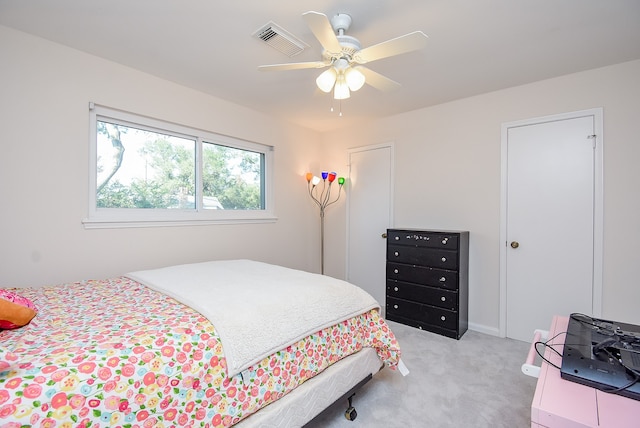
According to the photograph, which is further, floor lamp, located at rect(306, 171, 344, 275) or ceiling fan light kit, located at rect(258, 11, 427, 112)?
floor lamp, located at rect(306, 171, 344, 275)

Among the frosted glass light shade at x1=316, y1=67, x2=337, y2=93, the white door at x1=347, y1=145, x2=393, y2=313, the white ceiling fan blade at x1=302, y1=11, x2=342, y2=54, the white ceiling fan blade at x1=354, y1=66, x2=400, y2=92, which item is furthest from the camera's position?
the white door at x1=347, y1=145, x2=393, y2=313

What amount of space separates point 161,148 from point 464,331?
140 inches

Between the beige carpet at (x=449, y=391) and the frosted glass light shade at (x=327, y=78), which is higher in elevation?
the frosted glass light shade at (x=327, y=78)

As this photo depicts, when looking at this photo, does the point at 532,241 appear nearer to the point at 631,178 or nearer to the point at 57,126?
the point at 631,178

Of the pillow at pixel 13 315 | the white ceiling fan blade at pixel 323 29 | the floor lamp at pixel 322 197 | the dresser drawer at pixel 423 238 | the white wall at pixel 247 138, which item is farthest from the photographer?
the floor lamp at pixel 322 197

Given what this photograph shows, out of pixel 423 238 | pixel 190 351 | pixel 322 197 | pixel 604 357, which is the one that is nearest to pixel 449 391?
pixel 604 357

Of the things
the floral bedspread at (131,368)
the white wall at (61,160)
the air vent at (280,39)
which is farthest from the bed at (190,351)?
the air vent at (280,39)

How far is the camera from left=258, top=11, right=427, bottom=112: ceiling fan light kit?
5.00ft

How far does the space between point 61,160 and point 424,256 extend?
3.24 meters

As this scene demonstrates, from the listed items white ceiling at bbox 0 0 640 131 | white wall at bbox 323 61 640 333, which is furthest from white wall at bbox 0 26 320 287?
white wall at bbox 323 61 640 333

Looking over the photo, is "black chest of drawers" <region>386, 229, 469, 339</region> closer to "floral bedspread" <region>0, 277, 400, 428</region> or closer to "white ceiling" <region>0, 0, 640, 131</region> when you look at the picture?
"white ceiling" <region>0, 0, 640, 131</region>

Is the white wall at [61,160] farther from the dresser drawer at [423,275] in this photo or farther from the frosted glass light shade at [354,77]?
the dresser drawer at [423,275]

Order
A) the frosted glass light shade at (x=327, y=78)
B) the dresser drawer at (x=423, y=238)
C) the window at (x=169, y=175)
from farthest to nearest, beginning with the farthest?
1. the dresser drawer at (x=423, y=238)
2. the window at (x=169, y=175)
3. the frosted glass light shade at (x=327, y=78)

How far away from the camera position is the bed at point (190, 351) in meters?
0.92
